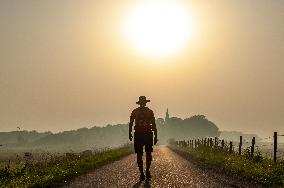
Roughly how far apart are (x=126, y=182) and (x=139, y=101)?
10.1ft

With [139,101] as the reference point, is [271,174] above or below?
below

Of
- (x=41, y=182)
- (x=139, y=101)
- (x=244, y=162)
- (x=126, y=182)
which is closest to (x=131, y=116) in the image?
(x=139, y=101)

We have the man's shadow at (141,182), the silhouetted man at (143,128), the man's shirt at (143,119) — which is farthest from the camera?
the man's shirt at (143,119)

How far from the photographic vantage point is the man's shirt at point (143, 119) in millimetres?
14867

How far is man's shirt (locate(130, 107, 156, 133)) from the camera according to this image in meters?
14.9

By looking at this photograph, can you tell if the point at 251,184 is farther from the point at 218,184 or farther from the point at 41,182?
the point at 41,182

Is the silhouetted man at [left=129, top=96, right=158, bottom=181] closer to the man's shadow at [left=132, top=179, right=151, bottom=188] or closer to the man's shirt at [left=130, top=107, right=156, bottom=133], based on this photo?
the man's shirt at [left=130, top=107, right=156, bottom=133]

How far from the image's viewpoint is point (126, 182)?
13.1m

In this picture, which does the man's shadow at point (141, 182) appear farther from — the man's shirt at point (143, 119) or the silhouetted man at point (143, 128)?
the man's shirt at point (143, 119)

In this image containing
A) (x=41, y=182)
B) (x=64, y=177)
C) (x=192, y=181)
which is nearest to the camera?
(x=41, y=182)

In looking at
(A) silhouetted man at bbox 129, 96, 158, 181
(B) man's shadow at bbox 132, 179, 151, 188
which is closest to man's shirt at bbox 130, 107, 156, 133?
(A) silhouetted man at bbox 129, 96, 158, 181

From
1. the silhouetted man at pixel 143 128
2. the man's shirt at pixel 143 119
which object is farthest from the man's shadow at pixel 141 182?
the man's shirt at pixel 143 119

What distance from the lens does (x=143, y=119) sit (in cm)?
1488

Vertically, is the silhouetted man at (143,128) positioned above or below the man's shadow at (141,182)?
above
